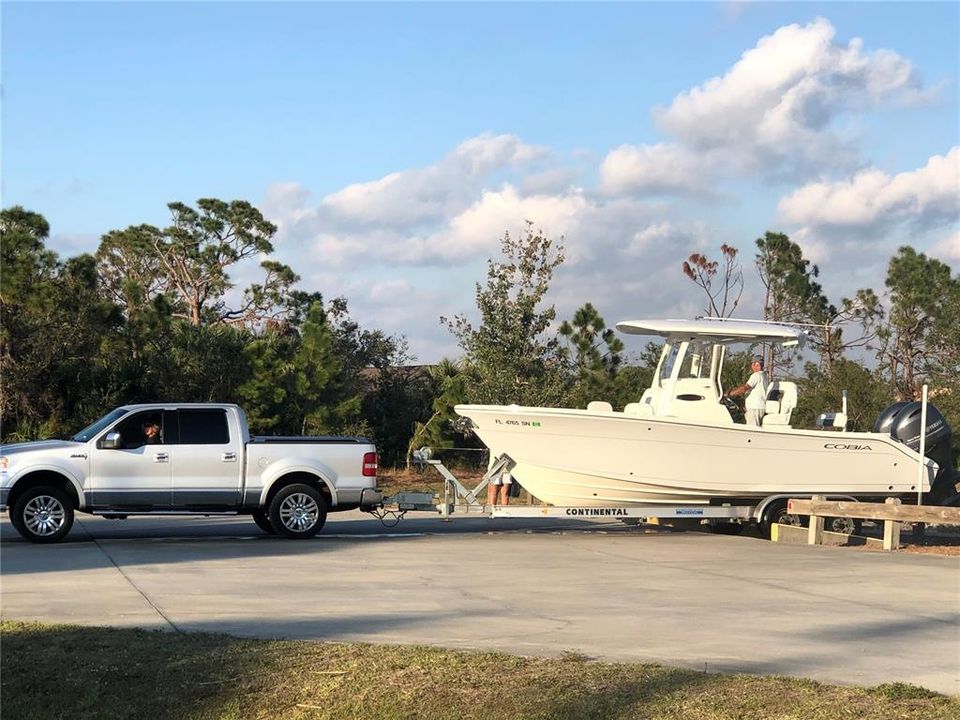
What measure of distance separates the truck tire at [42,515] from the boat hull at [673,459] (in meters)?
5.60

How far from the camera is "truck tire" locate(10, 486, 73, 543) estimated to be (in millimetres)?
16250

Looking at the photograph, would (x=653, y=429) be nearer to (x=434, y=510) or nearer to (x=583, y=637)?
(x=434, y=510)

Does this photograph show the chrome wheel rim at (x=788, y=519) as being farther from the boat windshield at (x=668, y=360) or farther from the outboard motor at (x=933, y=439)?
the boat windshield at (x=668, y=360)

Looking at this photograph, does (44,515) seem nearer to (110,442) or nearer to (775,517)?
(110,442)

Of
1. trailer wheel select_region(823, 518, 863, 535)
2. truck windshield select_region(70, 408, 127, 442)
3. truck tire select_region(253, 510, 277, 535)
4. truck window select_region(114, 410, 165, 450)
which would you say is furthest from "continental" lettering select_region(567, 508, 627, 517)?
truck windshield select_region(70, 408, 127, 442)

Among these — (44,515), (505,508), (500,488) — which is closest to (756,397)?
(500,488)

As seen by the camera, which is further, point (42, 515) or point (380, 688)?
point (42, 515)

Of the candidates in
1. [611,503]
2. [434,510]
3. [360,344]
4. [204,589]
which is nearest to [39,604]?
[204,589]

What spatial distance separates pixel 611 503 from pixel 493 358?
1098 centimetres

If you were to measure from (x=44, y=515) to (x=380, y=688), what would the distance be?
1022 centimetres

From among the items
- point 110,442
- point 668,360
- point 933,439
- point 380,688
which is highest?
point 668,360

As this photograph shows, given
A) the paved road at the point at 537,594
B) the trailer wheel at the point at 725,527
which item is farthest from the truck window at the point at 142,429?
the trailer wheel at the point at 725,527

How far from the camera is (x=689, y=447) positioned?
18.0 m

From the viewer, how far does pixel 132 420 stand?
17.1 m
